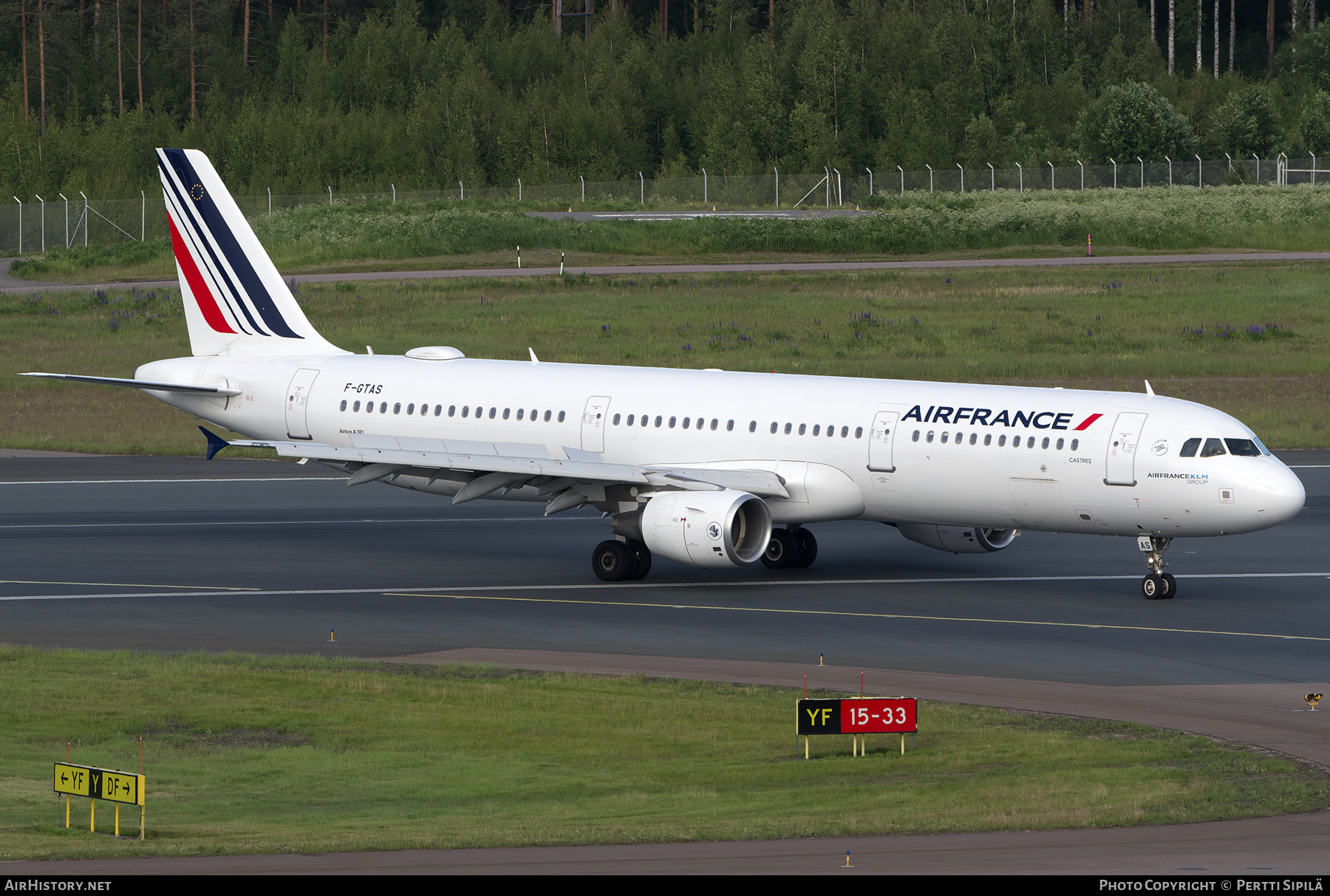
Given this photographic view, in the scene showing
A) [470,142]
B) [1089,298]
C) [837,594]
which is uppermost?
[470,142]

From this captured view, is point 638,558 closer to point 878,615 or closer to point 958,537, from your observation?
point 878,615

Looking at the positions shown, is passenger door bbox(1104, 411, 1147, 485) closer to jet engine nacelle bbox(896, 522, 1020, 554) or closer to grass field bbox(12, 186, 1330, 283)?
jet engine nacelle bbox(896, 522, 1020, 554)

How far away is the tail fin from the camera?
4525 centimetres

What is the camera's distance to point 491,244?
104750mm

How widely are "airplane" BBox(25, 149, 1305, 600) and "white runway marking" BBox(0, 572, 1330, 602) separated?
80 centimetres

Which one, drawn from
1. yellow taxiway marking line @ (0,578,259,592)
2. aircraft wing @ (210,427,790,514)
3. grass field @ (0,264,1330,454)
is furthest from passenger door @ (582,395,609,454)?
grass field @ (0,264,1330,454)

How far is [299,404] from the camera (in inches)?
1702

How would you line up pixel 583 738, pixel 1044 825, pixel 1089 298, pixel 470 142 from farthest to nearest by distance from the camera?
pixel 470 142, pixel 1089 298, pixel 583 738, pixel 1044 825

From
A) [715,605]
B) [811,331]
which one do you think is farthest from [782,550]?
[811,331]

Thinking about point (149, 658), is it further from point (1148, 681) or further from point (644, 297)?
point (644, 297)

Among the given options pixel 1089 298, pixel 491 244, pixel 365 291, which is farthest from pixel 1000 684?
pixel 491 244

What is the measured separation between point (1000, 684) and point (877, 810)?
27.8ft

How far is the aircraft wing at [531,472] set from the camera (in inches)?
1473

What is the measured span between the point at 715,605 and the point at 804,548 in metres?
4.85
